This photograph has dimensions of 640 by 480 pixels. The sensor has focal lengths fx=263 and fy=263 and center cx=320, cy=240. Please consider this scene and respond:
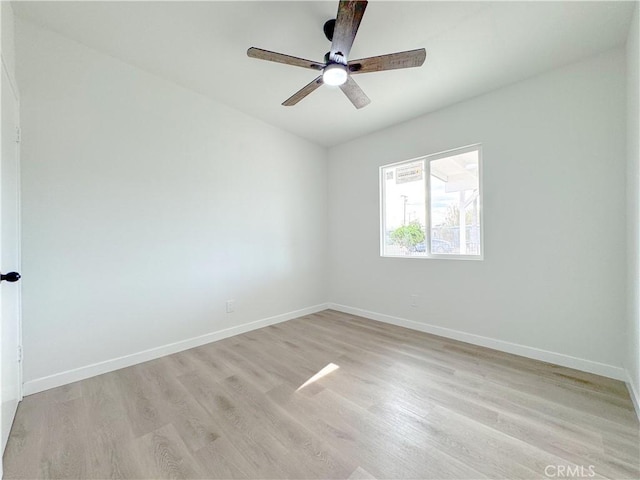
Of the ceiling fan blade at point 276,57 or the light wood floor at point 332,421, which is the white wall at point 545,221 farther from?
the ceiling fan blade at point 276,57

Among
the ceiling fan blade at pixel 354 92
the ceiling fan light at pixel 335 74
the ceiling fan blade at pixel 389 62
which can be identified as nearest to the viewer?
the ceiling fan blade at pixel 389 62

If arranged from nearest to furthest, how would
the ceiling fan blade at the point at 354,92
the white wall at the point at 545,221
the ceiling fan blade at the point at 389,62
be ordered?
the ceiling fan blade at the point at 389,62 < the ceiling fan blade at the point at 354,92 < the white wall at the point at 545,221

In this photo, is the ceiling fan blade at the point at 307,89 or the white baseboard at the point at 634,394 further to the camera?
the ceiling fan blade at the point at 307,89

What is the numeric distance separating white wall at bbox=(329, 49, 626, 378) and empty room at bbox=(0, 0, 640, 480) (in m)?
0.02

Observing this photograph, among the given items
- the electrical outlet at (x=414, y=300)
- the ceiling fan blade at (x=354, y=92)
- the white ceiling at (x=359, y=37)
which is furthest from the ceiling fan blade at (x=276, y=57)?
the electrical outlet at (x=414, y=300)

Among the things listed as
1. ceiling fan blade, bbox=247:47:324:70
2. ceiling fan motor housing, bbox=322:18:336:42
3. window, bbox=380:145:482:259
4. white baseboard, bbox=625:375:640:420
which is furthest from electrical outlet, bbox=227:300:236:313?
white baseboard, bbox=625:375:640:420

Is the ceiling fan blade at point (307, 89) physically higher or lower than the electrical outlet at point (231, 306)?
higher

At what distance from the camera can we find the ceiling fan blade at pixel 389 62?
170cm

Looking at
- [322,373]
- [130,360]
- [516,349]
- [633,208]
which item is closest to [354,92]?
[633,208]

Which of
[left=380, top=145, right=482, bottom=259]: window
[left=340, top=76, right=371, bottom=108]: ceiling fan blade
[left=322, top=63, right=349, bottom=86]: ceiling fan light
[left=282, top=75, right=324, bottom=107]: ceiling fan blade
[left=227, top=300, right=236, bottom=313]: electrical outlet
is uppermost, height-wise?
[left=282, top=75, right=324, bottom=107]: ceiling fan blade

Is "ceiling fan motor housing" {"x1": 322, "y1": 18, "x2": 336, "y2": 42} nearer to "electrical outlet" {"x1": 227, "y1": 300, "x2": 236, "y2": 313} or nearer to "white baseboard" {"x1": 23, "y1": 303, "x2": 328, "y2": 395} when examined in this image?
"electrical outlet" {"x1": 227, "y1": 300, "x2": 236, "y2": 313}

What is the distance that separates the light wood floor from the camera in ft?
4.36

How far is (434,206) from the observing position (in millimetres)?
3242

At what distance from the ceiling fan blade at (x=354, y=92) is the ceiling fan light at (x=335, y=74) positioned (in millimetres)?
73
